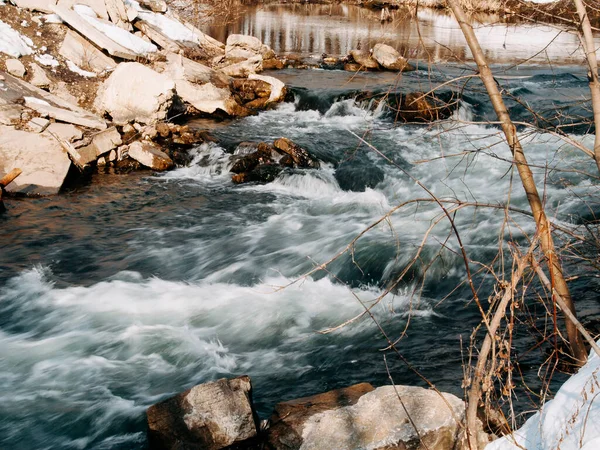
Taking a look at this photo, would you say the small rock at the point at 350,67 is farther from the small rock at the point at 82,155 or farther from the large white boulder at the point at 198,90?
the small rock at the point at 82,155

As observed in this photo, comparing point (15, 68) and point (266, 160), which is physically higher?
point (15, 68)

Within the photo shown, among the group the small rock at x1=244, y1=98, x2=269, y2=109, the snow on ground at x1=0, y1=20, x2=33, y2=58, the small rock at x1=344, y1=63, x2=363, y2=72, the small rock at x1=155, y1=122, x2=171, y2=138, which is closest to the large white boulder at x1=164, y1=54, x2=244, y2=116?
the small rock at x1=244, y1=98, x2=269, y2=109

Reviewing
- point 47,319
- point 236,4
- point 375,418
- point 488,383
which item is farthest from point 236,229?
point 236,4

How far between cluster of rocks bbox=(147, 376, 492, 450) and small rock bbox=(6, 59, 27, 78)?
29.8 ft

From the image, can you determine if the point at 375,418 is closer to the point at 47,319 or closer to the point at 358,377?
the point at 358,377

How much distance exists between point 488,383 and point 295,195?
282 inches

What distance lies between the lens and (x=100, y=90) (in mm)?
11555

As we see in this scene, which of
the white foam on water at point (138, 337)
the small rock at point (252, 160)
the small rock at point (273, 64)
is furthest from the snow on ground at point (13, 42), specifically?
the small rock at point (273, 64)

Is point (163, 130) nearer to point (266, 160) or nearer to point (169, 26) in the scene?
point (266, 160)

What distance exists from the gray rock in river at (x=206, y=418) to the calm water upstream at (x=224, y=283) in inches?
19.9

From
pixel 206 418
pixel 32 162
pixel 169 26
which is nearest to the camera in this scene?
pixel 206 418

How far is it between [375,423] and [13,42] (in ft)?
36.6

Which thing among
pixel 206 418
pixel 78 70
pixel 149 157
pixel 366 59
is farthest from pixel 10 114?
pixel 366 59

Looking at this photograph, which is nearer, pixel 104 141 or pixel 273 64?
pixel 104 141
